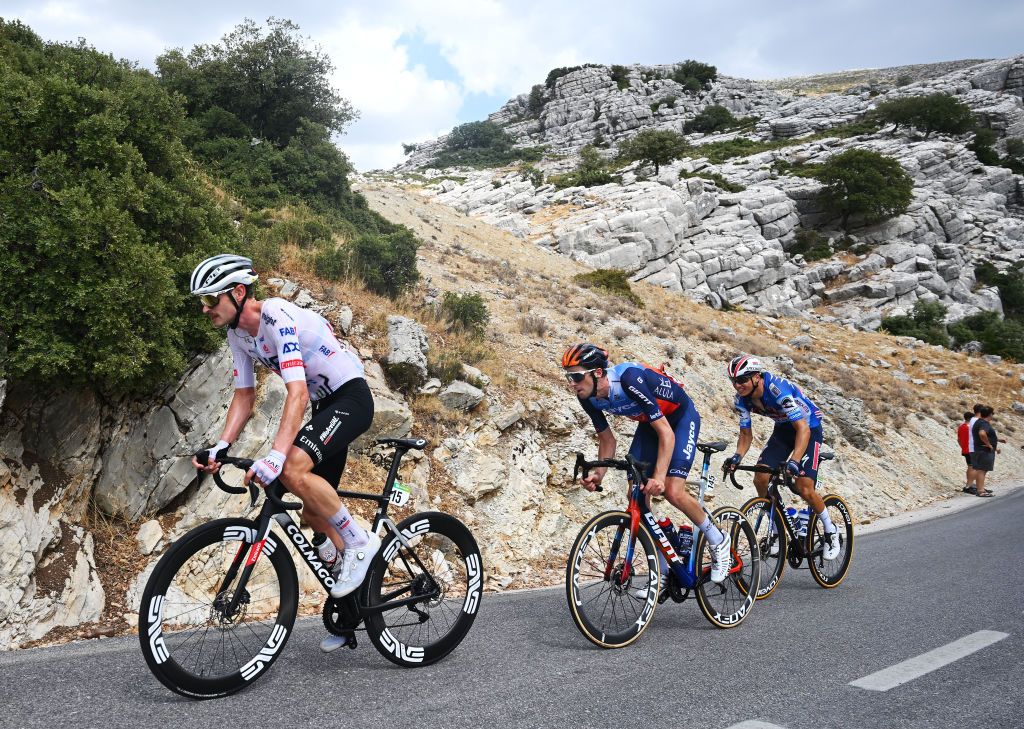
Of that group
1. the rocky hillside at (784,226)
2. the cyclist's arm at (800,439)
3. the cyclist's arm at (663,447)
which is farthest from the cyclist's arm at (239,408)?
the rocky hillside at (784,226)

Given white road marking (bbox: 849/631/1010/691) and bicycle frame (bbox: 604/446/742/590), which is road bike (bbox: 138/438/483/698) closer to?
bicycle frame (bbox: 604/446/742/590)

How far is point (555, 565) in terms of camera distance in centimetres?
809

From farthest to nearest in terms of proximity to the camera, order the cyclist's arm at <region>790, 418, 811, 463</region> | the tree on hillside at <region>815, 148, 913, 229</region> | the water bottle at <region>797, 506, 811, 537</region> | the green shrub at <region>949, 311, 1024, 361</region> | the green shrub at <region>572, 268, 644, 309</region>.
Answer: the tree on hillside at <region>815, 148, 913, 229</region> < the green shrub at <region>949, 311, 1024, 361</region> < the green shrub at <region>572, 268, 644, 309</region> < the water bottle at <region>797, 506, 811, 537</region> < the cyclist's arm at <region>790, 418, 811, 463</region>

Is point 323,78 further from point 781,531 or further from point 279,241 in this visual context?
point 781,531

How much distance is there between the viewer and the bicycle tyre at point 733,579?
4.93 meters

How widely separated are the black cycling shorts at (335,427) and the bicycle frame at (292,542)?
9.8 inches

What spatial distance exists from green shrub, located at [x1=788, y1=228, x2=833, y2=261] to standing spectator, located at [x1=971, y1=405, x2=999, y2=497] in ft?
98.4

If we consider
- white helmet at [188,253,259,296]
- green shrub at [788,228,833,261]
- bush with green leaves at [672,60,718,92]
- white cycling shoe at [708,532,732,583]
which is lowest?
white cycling shoe at [708,532,732,583]

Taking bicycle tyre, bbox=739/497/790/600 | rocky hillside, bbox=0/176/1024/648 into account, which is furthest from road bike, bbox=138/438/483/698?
bicycle tyre, bbox=739/497/790/600

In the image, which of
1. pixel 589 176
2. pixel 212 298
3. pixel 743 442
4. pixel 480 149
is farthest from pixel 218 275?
pixel 480 149

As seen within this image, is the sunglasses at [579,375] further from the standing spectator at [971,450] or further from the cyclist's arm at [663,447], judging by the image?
the standing spectator at [971,450]

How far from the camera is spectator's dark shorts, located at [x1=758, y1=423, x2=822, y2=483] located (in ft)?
21.7

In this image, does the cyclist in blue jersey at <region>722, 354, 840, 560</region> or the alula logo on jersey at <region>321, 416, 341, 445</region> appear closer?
the alula logo on jersey at <region>321, 416, 341, 445</region>

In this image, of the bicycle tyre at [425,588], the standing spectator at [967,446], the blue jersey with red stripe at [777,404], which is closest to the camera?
the bicycle tyre at [425,588]
